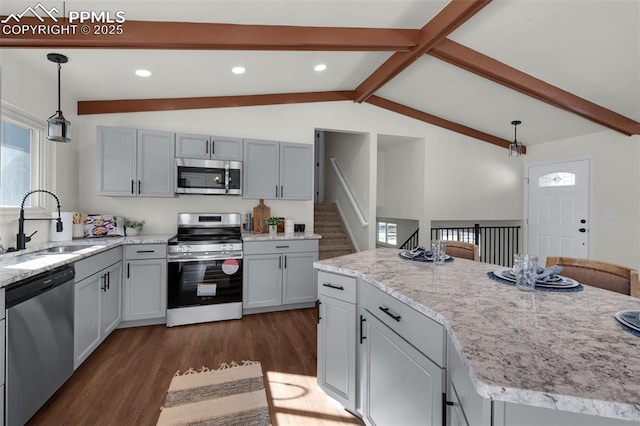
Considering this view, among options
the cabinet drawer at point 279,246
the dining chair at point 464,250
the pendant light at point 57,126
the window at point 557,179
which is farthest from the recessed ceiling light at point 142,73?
the window at point 557,179

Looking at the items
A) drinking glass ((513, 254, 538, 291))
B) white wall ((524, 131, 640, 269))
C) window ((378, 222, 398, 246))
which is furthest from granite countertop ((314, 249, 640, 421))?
window ((378, 222, 398, 246))

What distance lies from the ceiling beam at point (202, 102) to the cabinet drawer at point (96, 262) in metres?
1.76

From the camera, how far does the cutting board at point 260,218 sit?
4113 millimetres

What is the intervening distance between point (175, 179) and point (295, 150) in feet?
5.04

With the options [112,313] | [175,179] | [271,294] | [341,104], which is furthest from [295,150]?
[112,313]

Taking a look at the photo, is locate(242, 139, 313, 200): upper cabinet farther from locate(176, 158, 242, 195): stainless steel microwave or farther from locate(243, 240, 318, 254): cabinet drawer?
locate(243, 240, 318, 254): cabinet drawer

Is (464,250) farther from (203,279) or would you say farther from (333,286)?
(203,279)

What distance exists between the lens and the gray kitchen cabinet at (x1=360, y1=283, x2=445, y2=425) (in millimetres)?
1142

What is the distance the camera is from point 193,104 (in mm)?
3865

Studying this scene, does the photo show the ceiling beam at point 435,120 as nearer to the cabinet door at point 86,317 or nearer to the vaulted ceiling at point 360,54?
the vaulted ceiling at point 360,54

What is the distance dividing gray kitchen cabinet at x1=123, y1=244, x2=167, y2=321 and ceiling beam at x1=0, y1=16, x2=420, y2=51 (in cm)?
187

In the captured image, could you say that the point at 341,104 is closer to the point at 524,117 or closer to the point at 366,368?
the point at 524,117

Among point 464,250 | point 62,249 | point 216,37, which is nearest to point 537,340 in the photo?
point 464,250

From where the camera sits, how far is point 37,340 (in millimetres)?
1784
